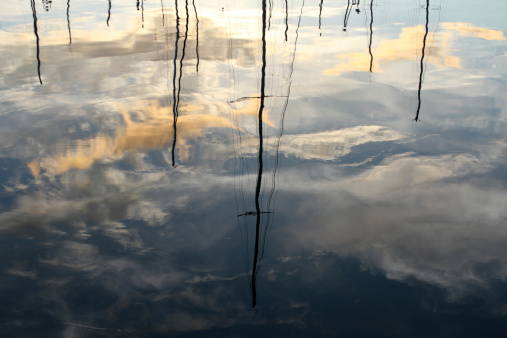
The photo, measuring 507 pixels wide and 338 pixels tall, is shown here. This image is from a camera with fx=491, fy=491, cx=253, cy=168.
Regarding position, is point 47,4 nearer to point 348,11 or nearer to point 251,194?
point 348,11

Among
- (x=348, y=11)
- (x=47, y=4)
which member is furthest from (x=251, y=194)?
(x=47, y=4)

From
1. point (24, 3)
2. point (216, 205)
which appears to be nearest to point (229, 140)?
point (216, 205)

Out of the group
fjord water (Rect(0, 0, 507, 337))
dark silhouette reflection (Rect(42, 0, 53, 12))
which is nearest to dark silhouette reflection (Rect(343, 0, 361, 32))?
fjord water (Rect(0, 0, 507, 337))

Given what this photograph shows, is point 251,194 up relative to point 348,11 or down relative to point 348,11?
down

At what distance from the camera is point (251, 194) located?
14.8 m

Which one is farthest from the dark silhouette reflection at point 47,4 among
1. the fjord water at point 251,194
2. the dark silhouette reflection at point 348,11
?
the dark silhouette reflection at point 348,11

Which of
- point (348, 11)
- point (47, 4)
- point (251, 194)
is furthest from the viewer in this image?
point (47, 4)

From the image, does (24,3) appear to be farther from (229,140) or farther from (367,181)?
(367,181)

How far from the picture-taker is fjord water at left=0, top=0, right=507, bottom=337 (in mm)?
10461

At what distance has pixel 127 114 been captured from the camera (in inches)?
807

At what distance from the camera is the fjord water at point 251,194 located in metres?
10.5

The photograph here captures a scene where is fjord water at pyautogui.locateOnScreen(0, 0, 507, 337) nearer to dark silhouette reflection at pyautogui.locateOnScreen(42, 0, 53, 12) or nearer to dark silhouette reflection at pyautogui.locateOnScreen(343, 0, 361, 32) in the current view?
dark silhouette reflection at pyautogui.locateOnScreen(343, 0, 361, 32)

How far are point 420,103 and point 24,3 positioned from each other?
4234cm

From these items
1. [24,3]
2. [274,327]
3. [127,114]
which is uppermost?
[24,3]
